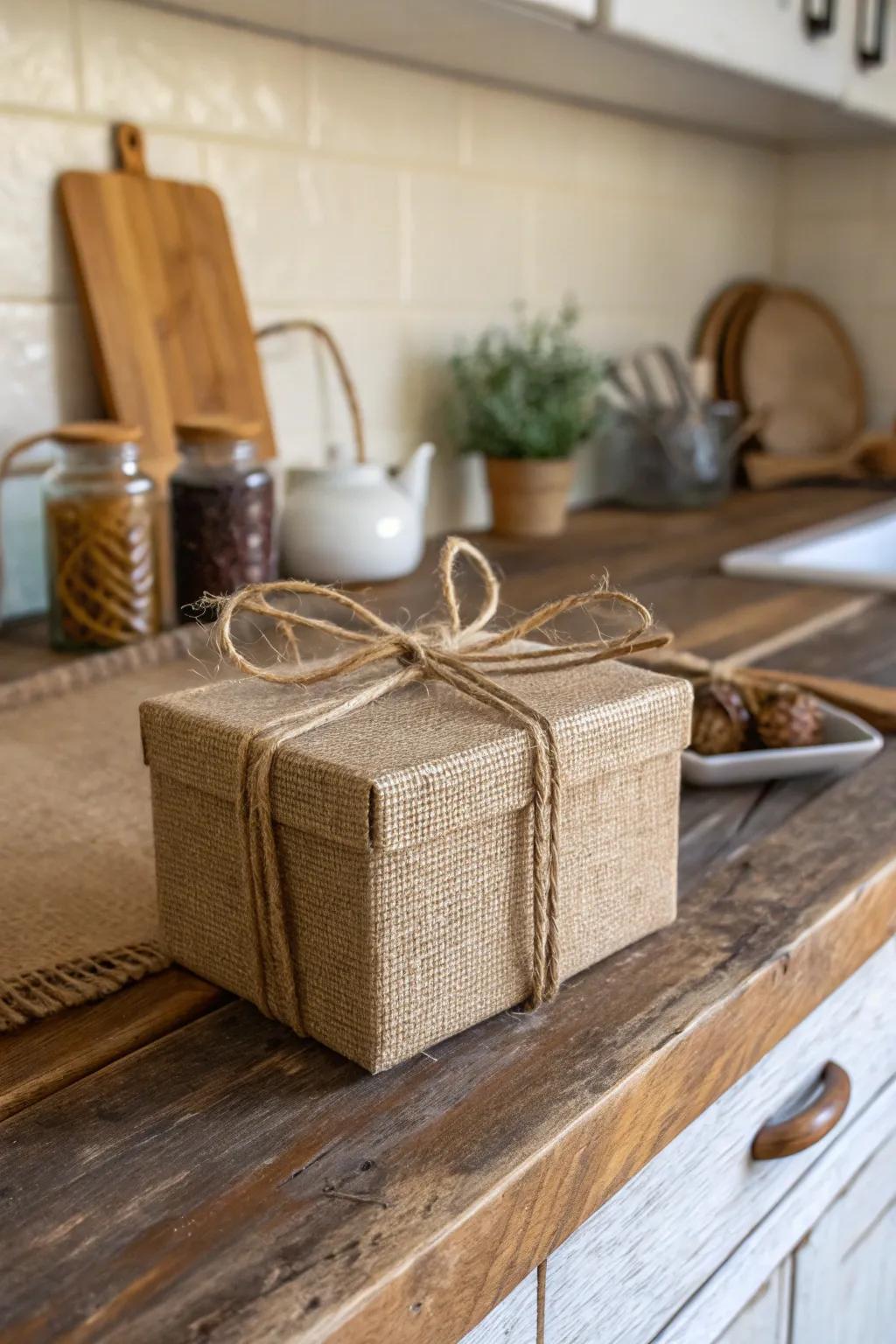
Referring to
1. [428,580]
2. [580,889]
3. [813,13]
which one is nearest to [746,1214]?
[580,889]

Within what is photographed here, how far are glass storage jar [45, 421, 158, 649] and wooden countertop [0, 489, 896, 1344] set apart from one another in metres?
0.51

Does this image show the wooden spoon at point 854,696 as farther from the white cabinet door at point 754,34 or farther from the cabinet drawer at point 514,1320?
the white cabinet door at point 754,34

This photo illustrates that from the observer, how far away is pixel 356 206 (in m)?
1.39

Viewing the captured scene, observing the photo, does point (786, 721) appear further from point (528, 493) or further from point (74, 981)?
point (528, 493)

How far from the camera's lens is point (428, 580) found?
1.29 meters

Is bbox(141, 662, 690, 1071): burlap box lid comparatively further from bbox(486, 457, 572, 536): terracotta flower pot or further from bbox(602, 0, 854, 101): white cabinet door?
bbox(486, 457, 572, 536): terracotta flower pot

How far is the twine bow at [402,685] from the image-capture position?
467mm

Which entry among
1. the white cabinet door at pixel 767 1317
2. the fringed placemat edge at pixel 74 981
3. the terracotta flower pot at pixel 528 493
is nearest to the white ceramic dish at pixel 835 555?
the terracotta flower pot at pixel 528 493

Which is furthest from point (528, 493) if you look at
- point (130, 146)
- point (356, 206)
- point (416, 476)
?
point (130, 146)

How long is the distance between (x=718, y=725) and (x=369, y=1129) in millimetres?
391

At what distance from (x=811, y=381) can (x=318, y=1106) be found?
6.12ft

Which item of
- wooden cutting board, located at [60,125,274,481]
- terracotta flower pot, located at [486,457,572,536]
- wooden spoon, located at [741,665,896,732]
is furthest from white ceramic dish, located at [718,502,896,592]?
wooden cutting board, located at [60,125,274,481]

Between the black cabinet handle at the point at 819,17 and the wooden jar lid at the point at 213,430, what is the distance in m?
0.91

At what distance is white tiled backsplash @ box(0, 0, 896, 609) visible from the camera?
109cm
